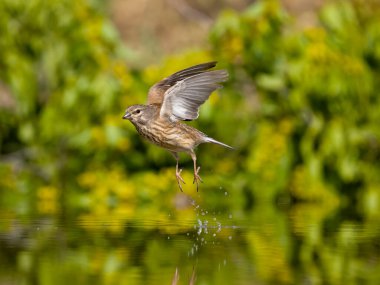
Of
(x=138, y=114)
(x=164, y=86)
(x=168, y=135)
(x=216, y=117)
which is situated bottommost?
(x=168, y=135)

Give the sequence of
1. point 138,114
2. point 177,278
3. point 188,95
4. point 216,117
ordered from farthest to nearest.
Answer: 1. point 216,117
2. point 188,95
3. point 138,114
4. point 177,278

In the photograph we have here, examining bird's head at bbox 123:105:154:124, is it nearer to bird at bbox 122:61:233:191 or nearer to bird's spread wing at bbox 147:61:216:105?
bird at bbox 122:61:233:191

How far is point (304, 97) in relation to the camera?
1220 cm

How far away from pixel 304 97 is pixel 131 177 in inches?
94.6

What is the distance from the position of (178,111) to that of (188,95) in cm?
16

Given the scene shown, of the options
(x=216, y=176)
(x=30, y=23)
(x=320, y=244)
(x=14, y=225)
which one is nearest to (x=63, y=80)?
(x=30, y=23)

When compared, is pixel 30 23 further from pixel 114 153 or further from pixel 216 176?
pixel 216 176

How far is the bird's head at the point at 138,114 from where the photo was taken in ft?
24.1

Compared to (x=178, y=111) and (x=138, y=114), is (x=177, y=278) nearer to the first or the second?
(x=138, y=114)

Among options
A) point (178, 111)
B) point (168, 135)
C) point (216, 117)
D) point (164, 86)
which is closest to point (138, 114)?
point (168, 135)

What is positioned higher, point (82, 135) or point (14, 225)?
point (82, 135)

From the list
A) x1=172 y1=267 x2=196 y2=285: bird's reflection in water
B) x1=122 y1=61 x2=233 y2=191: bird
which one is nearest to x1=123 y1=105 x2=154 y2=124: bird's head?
x1=122 y1=61 x2=233 y2=191: bird

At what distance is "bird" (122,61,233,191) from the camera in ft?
24.3

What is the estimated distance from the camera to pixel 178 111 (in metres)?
7.63
